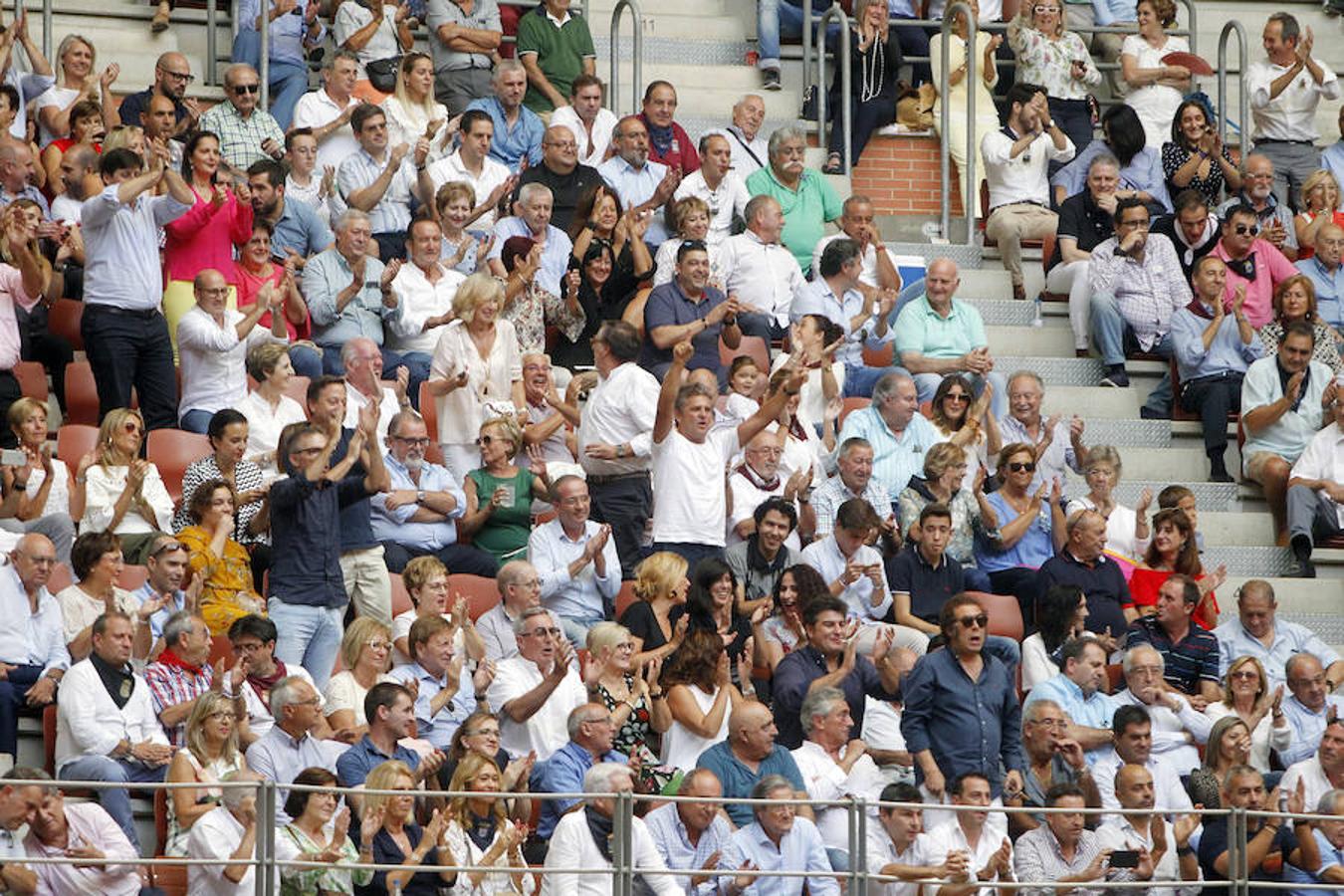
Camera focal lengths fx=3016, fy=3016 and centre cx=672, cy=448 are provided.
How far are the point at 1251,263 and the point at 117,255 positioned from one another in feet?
21.0

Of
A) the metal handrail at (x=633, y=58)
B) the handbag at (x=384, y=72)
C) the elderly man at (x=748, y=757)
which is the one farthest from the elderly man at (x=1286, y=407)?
the handbag at (x=384, y=72)

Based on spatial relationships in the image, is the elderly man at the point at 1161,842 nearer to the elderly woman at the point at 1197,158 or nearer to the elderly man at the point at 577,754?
the elderly man at the point at 577,754

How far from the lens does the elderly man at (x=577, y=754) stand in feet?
39.4

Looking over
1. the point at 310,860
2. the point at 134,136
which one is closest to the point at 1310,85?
the point at 134,136

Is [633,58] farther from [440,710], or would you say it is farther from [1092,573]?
[440,710]

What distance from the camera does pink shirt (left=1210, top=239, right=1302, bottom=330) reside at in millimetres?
16500

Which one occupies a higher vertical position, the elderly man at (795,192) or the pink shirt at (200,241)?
the pink shirt at (200,241)

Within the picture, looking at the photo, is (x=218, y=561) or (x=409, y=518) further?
(x=409, y=518)

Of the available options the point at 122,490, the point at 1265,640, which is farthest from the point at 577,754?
the point at 1265,640

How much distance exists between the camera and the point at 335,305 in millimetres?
14883

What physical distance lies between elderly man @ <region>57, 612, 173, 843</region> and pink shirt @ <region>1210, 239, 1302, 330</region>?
7078mm

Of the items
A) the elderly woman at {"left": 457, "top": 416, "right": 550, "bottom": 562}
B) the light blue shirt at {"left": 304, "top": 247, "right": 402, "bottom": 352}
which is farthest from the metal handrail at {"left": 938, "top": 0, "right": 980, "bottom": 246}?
the elderly woman at {"left": 457, "top": 416, "right": 550, "bottom": 562}

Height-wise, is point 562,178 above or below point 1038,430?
above

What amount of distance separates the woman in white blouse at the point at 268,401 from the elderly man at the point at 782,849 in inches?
140
